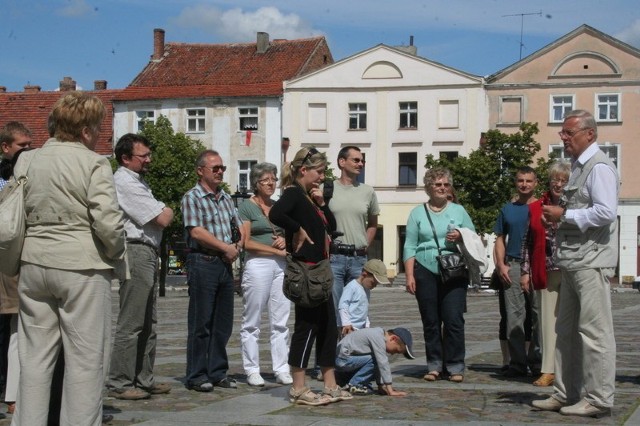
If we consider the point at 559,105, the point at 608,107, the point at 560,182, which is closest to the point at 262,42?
the point at 559,105

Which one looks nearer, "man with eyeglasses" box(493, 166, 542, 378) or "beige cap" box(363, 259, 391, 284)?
"beige cap" box(363, 259, 391, 284)

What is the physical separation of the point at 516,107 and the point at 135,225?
166 feet

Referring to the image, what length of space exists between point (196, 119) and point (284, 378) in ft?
176

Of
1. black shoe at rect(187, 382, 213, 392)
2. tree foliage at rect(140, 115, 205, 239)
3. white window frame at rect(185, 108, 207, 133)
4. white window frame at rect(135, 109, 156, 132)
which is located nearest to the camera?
black shoe at rect(187, 382, 213, 392)

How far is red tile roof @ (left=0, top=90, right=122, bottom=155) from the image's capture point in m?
65.6

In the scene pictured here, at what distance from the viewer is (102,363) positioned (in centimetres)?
620

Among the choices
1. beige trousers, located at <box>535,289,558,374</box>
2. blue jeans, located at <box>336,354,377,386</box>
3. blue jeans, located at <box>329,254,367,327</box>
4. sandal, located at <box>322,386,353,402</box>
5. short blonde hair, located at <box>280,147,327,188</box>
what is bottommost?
sandal, located at <box>322,386,353,402</box>

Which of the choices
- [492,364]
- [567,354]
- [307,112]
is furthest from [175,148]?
[567,354]

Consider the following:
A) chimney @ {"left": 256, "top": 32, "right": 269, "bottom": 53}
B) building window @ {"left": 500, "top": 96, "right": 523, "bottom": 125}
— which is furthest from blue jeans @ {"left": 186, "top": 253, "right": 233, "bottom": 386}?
chimney @ {"left": 256, "top": 32, "right": 269, "bottom": 53}

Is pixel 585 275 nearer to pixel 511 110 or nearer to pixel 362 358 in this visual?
pixel 362 358

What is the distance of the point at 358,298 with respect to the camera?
9680mm

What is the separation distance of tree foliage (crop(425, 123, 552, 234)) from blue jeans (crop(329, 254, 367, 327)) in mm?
38997

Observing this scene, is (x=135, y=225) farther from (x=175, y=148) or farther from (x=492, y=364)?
(x=175, y=148)

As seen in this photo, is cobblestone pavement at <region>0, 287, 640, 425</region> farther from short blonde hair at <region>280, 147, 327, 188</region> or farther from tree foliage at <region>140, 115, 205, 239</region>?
tree foliage at <region>140, 115, 205, 239</region>
